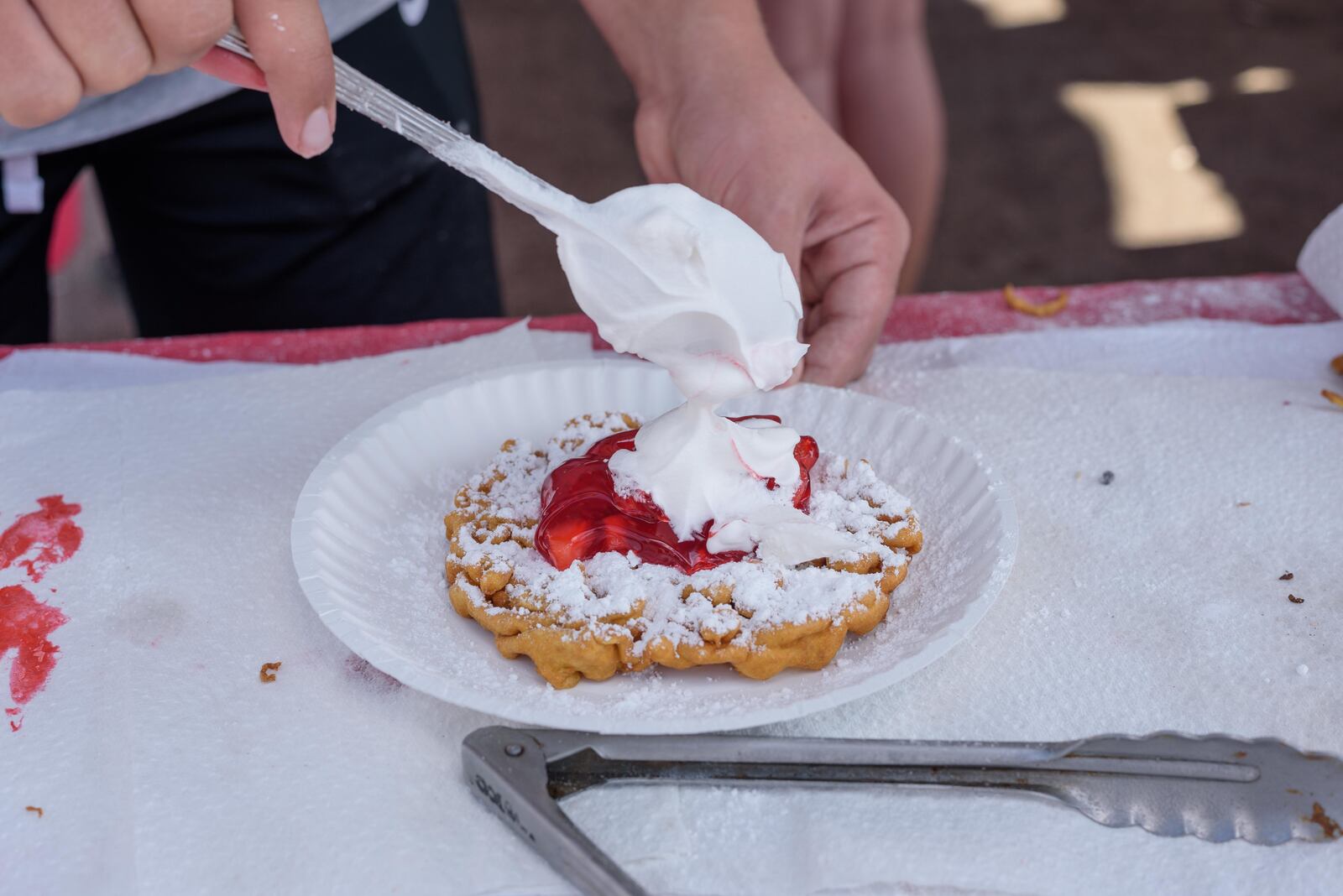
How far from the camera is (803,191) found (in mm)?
1711

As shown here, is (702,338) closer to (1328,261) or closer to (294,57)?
(294,57)

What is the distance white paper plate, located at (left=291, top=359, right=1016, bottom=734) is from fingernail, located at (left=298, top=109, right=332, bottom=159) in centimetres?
32

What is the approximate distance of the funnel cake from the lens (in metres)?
1.13

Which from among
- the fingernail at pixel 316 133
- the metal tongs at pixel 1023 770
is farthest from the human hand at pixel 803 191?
the metal tongs at pixel 1023 770

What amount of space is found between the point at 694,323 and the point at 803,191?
525 millimetres

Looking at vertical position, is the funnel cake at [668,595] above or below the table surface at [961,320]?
above

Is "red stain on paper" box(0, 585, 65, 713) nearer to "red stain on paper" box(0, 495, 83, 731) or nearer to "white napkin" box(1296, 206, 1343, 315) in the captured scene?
"red stain on paper" box(0, 495, 83, 731)

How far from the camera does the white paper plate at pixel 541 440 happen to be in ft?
3.57

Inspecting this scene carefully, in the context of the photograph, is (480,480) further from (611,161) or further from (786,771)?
(611,161)

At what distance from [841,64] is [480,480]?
89.0 inches

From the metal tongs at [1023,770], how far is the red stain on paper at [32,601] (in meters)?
0.48

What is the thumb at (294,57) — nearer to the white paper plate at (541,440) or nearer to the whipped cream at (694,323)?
the whipped cream at (694,323)

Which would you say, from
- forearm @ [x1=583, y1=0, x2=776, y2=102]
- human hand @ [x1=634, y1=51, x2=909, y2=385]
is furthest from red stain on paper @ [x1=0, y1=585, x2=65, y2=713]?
forearm @ [x1=583, y1=0, x2=776, y2=102]

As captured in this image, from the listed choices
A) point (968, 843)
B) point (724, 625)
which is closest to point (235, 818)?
point (724, 625)
